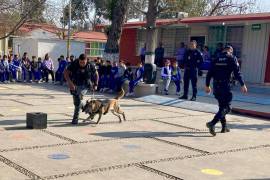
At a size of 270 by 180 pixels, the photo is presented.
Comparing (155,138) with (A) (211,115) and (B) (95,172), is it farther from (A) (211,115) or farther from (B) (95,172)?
(A) (211,115)

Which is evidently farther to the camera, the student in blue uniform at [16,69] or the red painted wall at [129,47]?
the red painted wall at [129,47]

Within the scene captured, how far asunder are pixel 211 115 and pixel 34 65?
37.9 ft

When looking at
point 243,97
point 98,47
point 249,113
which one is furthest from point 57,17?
point 249,113

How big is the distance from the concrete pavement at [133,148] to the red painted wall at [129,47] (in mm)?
14458

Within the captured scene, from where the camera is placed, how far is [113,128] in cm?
938

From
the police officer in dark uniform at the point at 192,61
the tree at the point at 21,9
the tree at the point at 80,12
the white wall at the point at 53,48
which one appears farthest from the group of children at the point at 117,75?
the tree at the point at 80,12

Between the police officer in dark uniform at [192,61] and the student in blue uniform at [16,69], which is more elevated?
the police officer in dark uniform at [192,61]

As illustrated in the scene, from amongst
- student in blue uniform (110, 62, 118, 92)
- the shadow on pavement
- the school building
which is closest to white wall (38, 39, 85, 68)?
the school building

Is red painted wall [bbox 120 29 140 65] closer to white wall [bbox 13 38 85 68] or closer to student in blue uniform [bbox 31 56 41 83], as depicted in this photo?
student in blue uniform [bbox 31 56 41 83]

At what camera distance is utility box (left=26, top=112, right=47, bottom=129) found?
8674 mm

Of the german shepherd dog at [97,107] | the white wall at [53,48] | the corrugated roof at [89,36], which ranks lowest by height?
the german shepherd dog at [97,107]

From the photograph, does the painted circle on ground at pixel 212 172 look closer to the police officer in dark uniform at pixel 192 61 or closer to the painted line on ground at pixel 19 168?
the painted line on ground at pixel 19 168

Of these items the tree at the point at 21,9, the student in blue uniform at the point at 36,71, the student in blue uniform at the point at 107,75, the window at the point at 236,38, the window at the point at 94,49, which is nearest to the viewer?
the tree at the point at 21,9

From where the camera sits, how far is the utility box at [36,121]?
28.5 ft
